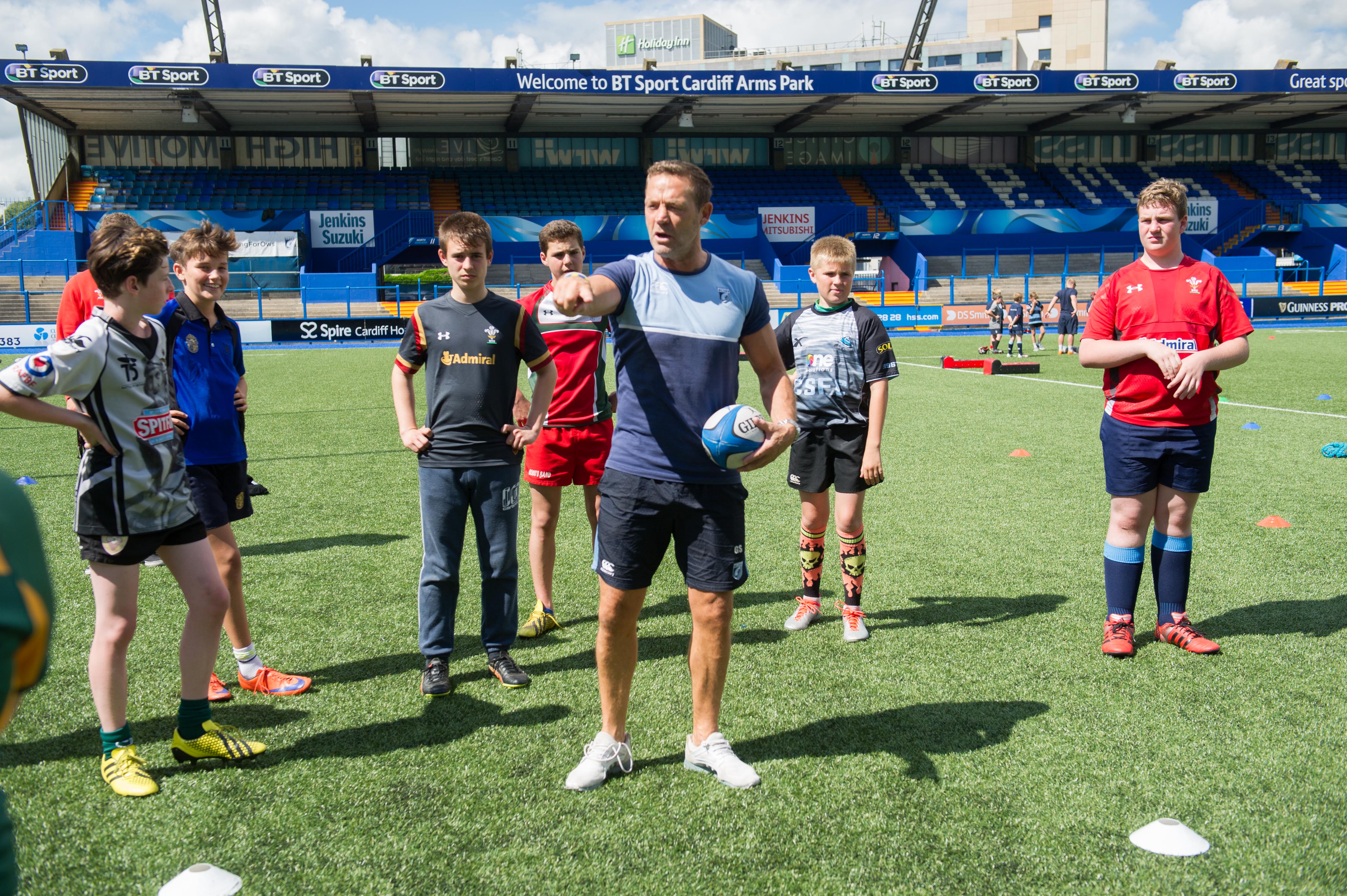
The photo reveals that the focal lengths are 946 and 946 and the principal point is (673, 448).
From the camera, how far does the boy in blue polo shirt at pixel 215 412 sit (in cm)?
396

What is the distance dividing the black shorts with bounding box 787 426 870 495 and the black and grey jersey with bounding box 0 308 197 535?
285cm

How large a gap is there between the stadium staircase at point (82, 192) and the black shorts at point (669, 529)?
42.7 m

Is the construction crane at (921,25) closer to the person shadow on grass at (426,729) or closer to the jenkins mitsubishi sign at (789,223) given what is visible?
the jenkins mitsubishi sign at (789,223)

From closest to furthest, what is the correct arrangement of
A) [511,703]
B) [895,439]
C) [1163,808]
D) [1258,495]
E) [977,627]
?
[1163,808] < [511,703] < [977,627] < [1258,495] < [895,439]

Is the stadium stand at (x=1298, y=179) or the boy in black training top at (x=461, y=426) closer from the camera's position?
the boy in black training top at (x=461, y=426)

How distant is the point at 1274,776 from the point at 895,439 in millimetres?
7712

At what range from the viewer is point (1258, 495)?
25.2ft

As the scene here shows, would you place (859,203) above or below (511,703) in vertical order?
above

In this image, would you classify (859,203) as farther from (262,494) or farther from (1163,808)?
(1163,808)

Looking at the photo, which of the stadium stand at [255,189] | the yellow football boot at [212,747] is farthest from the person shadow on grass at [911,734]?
the stadium stand at [255,189]

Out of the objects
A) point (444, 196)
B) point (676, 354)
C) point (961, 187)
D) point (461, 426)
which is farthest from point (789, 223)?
point (676, 354)

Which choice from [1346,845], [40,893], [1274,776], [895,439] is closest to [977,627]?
[1274,776]

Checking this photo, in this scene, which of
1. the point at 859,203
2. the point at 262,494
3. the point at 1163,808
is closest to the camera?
the point at 1163,808

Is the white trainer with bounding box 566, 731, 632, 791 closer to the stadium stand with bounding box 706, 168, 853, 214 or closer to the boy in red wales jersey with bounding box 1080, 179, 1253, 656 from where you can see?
the boy in red wales jersey with bounding box 1080, 179, 1253, 656
